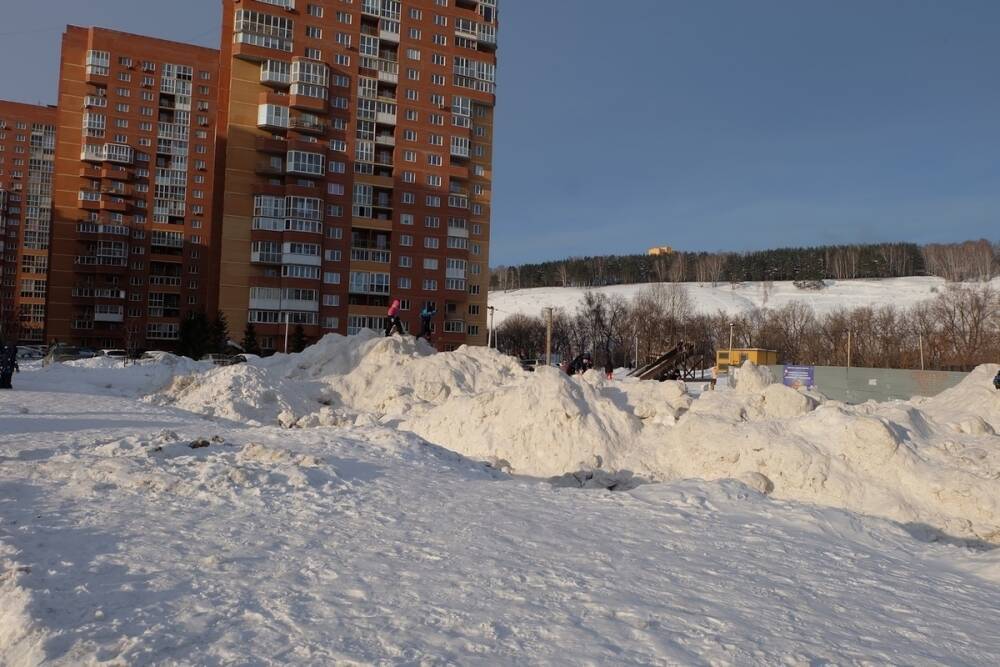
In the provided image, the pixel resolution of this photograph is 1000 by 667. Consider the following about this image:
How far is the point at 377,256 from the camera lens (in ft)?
201

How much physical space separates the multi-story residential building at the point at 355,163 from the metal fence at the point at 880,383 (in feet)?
120

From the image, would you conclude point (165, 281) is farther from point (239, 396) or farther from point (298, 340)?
point (239, 396)

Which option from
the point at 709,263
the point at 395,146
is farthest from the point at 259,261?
the point at 709,263

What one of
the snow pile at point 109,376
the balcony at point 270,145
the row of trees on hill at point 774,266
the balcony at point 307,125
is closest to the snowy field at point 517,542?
the snow pile at point 109,376

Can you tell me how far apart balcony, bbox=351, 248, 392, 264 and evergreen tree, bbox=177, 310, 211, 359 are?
13947 millimetres

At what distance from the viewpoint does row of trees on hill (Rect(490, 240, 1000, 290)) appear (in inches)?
4496

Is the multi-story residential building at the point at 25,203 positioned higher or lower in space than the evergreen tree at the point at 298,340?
higher

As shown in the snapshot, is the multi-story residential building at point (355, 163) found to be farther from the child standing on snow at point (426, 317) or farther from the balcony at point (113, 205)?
the child standing on snow at point (426, 317)

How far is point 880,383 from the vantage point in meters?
32.0

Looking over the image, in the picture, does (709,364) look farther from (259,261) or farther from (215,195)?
(215,195)

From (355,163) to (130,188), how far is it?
105ft

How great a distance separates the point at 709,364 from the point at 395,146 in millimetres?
44585

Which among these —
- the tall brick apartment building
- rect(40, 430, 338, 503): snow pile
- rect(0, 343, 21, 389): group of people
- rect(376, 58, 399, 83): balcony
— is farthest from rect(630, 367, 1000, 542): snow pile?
rect(376, 58, 399, 83): balcony

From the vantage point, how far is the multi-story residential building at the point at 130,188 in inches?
2815
